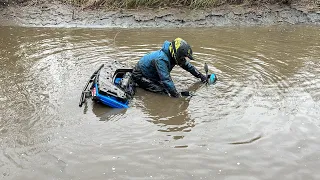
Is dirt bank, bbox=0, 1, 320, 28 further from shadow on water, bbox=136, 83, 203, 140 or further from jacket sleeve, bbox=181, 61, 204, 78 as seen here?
shadow on water, bbox=136, 83, 203, 140

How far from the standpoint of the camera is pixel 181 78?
7914mm

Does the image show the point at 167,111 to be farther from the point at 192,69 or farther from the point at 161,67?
the point at 192,69

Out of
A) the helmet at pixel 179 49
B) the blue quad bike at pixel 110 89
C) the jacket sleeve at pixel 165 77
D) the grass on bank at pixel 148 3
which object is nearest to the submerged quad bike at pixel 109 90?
the blue quad bike at pixel 110 89

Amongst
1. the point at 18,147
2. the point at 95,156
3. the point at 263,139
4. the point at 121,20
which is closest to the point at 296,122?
the point at 263,139

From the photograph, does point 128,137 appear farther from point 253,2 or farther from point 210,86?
point 253,2

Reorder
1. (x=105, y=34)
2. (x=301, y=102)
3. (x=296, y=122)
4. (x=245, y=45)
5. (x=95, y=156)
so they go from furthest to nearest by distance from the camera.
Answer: (x=105, y=34) → (x=245, y=45) → (x=301, y=102) → (x=296, y=122) → (x=95, y=156)

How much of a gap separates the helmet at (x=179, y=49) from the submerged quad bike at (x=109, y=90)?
105 cm

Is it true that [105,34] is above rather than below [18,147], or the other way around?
above

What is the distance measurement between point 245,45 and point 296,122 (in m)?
5.14

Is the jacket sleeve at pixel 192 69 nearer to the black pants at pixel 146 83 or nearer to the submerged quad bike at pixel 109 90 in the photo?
the black pants at pixel 146 83

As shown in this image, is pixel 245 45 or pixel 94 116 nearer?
pixel 94 116

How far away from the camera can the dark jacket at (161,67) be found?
6.74 metres

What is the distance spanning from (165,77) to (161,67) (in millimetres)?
211

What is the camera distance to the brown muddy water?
15.2 feet
